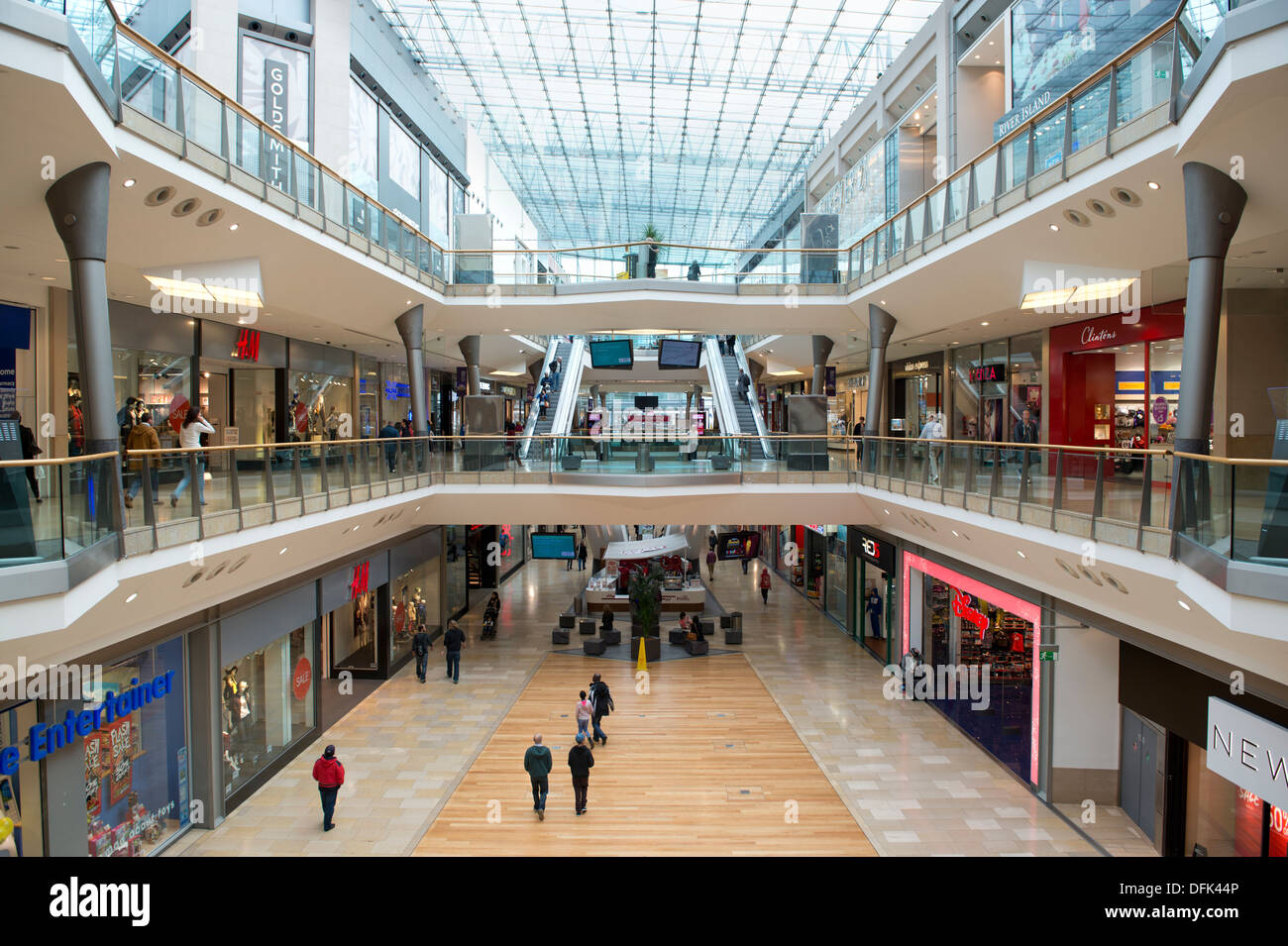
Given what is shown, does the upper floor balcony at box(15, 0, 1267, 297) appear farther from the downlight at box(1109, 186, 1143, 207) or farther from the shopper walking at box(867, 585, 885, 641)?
the shopper walking at box(867, 585, 885, 641)

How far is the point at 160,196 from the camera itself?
7.61m

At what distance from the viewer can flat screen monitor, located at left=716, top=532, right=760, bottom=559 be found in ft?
63.9

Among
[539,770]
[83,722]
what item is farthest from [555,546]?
[83,722]

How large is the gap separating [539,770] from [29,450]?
6896mm

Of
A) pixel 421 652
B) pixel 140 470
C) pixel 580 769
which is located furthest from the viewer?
pixel 421 652

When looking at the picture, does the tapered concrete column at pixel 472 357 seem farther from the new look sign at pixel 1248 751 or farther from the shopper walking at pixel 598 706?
the new look sign at pixel 1248 751

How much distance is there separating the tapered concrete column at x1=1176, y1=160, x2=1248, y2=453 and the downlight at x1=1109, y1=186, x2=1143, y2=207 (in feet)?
3.50

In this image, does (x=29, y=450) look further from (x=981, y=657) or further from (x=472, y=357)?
(x=981, y=657)

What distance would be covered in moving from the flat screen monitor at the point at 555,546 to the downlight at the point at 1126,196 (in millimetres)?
13235

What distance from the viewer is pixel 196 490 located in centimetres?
742

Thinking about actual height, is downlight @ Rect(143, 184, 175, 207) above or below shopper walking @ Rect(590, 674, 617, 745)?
above

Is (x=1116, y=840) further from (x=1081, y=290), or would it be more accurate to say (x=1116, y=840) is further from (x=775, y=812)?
(x=1081, y=290)

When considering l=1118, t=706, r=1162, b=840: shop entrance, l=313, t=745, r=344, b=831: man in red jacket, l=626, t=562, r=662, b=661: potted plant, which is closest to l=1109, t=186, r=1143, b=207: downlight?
l=1118, t=706, r=1162, b=840: shop entrance

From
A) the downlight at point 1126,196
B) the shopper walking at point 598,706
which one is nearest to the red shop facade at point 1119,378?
the downlight at point 1126,196
